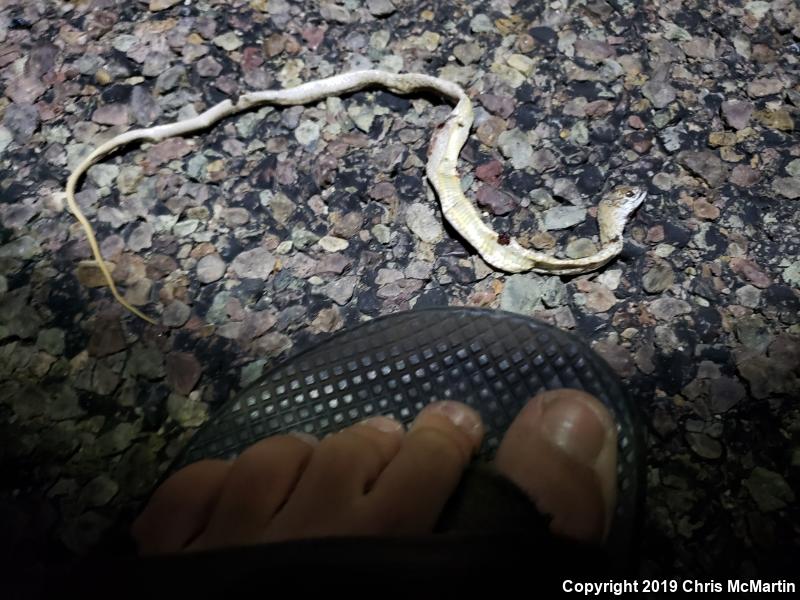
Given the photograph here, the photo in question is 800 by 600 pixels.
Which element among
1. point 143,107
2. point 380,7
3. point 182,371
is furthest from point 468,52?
point 182,371

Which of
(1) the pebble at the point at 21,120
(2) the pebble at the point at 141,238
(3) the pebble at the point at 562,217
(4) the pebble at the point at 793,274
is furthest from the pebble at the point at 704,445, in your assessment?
(1) the pebble at the point at 21,120

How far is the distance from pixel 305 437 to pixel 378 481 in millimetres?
186

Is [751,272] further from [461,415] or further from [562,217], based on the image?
Answer: [461,415]

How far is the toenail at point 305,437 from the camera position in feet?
4.15

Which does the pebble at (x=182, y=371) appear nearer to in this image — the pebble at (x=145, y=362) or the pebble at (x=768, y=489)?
the pebble at (x=145, y=362)

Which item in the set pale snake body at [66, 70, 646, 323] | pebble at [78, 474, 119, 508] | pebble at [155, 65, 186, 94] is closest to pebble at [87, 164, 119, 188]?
pale snake body at [66, 70, 646, 323]

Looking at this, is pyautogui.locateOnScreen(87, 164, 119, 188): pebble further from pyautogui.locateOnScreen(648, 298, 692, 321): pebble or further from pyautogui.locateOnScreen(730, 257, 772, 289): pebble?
pyautogui.locateOnScreen(730, 257, 772, 289): pebble

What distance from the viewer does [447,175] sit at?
4.99 ft

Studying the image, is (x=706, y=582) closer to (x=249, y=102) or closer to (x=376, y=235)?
(x=376, y=235)

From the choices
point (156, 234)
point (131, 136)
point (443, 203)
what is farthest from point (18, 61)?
point (443, 203)

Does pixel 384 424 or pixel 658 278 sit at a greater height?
pixel 658 278

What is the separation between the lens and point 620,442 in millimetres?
1220

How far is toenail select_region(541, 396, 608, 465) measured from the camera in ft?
3.93

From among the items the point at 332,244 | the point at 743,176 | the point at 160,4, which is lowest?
the point at 332,244
